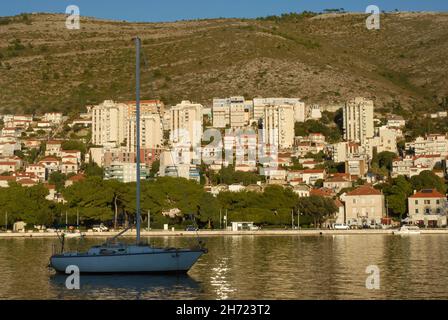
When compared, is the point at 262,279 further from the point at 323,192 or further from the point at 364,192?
Answer: the point at 323,192

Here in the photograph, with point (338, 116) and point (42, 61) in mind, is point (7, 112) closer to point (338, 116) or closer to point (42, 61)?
point (42, 61)

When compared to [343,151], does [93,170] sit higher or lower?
lower

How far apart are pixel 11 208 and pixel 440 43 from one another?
133 meters

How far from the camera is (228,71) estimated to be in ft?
567

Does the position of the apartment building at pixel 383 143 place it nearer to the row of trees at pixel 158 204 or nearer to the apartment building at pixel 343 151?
the apartment building at pixel 343 151

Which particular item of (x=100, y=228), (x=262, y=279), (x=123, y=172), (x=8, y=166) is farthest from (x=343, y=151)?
(x=262, y=279)

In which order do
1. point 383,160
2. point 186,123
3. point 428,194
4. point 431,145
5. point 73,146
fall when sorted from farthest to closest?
1. point 186,123
2. point 73,146
3. point 431,145
4. point 383,160
5. point 428,194

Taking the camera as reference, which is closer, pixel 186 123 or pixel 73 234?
pixel 73 234

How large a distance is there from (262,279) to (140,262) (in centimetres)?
466

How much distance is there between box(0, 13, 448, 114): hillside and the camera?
167750 mm

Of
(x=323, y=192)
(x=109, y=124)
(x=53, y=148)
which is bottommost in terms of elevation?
(x=323, y=192)

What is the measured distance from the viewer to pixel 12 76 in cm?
17988
